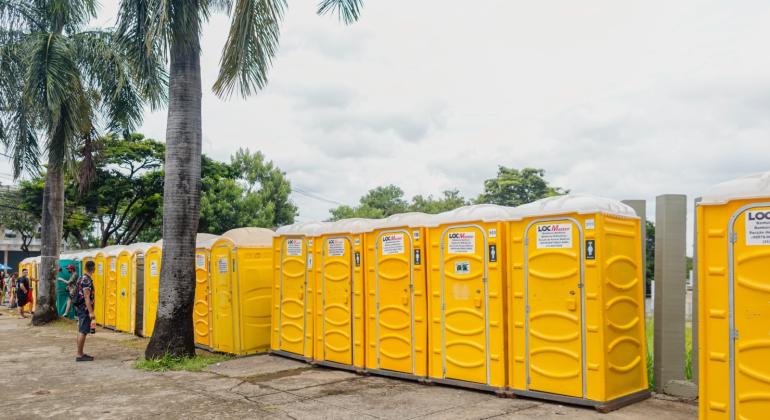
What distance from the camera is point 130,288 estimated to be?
14.4m

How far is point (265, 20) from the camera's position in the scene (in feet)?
29.1

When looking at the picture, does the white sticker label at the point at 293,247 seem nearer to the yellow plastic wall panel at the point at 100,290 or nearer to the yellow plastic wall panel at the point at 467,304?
the yellow plastic wall panel at the point at 467,304

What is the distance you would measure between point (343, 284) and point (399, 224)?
57.2 inches

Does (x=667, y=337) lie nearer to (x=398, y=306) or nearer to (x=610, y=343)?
(x=610, y=343)

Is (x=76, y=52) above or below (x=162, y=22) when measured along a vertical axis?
above

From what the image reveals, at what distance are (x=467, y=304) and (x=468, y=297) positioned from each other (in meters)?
0.09

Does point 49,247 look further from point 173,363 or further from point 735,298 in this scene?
point 735,298

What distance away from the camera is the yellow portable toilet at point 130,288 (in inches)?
550

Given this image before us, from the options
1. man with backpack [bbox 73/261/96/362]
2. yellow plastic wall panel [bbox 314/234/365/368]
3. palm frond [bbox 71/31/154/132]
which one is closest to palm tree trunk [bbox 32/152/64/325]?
palm frond [bbox 71/31/154/132]

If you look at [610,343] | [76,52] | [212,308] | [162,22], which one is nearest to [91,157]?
[76,52]

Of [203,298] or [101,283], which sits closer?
[203,298]

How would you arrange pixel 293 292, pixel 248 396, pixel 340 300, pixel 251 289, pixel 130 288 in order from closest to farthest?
pixel 248 396, pixel 340 300, pixel 293 292, pixel 251 289, pixel 130 288

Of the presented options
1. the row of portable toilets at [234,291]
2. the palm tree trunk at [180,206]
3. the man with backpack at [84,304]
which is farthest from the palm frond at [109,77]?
the man with backpack at [84,304]

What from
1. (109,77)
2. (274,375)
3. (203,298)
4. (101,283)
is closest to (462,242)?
(274,375)
